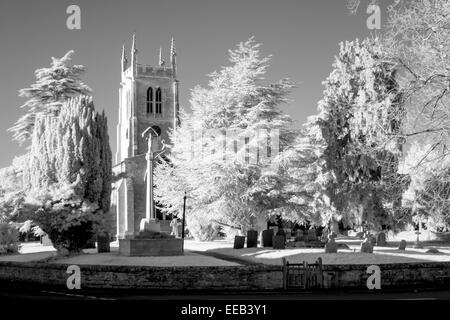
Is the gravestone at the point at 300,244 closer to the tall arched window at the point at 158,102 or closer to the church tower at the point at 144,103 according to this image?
the church tower at the point at 144,103

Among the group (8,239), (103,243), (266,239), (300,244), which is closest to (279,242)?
(266,239)

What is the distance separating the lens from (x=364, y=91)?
40094mm

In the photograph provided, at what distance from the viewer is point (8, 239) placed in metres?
31.6

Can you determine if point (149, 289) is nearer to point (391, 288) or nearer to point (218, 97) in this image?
point (391, 288)

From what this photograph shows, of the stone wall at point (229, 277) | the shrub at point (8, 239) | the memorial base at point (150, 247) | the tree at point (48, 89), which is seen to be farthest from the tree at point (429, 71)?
the tree at point (48, 89)

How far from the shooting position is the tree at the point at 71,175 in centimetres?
2664

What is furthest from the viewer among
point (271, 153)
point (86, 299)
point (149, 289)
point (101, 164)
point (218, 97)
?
point (218, 97)

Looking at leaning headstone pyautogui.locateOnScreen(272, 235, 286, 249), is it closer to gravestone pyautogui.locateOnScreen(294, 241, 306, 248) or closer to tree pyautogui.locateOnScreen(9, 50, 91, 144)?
gravestone pyautogui.locateOnScreen(294, 241, 306, 248)

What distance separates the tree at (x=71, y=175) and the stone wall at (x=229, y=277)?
25.1 feet

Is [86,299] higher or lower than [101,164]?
lower

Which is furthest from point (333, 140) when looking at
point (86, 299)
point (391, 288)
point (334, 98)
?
point (86, 299)

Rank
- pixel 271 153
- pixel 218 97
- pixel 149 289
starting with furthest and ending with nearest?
1. pixel 218 97
2. pixel 271 153
3. pixel 149 289

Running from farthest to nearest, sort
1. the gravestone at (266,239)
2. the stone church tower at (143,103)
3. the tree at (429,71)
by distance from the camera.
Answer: the stone church tower at (143,103), the gravestone at (266,239), the tree at (429,71)

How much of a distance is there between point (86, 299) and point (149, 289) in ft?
9.20
